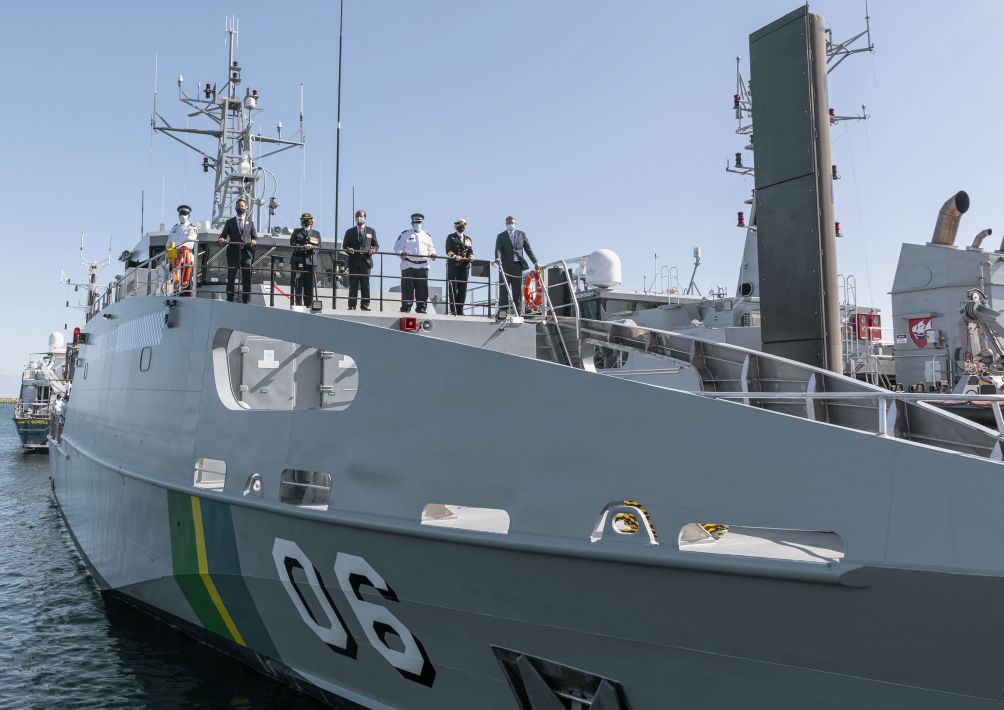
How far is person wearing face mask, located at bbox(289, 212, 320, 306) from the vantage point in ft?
22.3

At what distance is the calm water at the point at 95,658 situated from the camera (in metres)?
6.95

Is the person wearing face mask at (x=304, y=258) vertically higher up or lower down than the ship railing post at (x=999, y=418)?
higher up

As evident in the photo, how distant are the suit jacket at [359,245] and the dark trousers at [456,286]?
866mm

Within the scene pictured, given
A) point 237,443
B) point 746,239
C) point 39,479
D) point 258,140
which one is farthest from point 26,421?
point 237,443

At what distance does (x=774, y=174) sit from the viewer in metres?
5.30

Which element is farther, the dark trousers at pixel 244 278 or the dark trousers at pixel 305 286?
→ the dark trousers at pixel 244 278

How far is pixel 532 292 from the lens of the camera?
731cm

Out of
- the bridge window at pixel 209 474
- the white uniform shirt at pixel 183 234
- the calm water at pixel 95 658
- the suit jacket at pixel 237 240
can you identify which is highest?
the white uniform shirt at pixel 183 234

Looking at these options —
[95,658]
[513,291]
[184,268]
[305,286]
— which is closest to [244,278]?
[184,268]

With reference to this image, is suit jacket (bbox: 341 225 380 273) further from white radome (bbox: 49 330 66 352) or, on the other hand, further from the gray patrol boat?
white radome (bbox: 49 330 66 352)

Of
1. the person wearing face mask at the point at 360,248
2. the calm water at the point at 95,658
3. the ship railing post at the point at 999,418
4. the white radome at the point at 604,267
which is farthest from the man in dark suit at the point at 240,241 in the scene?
the ship railing post at the point at 999,418

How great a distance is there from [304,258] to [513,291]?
215 centimetres

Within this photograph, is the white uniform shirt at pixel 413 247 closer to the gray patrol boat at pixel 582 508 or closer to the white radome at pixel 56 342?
the gray patrol boat at pixel 582 508

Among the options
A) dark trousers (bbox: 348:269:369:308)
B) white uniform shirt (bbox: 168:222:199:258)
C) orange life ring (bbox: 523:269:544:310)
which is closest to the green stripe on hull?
dark trousers (bbox: 348:269:369:308)
